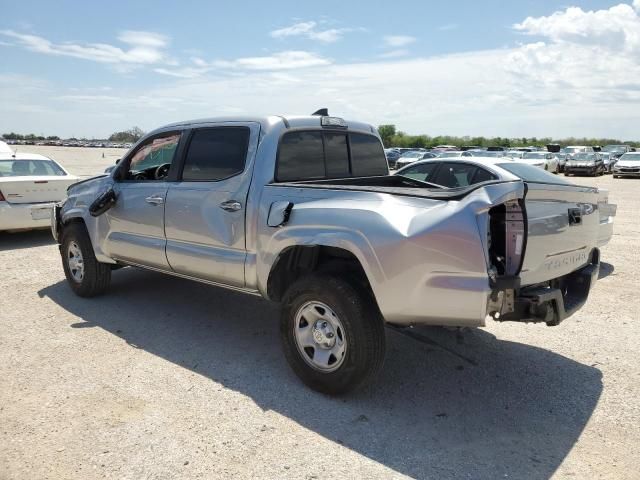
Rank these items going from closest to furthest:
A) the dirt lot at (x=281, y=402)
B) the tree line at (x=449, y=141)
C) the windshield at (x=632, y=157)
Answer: the dirt lot at (x=281, y=402) → the windshield at (x=632, y=157) → the tree line at (x=449, y=141)

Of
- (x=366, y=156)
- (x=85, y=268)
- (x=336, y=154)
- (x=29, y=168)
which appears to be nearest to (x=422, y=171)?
(x=366, y=156)

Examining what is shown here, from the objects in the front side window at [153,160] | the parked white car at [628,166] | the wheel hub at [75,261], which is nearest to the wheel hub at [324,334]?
the front side window at [153,160]

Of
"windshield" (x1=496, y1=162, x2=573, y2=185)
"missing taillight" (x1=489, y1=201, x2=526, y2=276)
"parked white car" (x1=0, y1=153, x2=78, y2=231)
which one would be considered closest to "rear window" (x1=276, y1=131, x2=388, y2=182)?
"missing taillight" (x1=489, y1=201, x2=526, y2=276)

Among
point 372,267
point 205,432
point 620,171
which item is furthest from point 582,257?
point 620,171

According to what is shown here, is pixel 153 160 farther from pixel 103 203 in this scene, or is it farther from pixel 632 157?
pixel 632 157

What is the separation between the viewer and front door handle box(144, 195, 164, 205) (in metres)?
5.09

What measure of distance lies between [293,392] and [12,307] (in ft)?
12.1

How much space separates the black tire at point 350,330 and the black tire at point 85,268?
3.16m

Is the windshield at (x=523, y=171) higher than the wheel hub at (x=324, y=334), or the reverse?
the windshield at (x=523, y=171)

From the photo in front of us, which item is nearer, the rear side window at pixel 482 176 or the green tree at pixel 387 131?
the rear side window at pixel 482 176

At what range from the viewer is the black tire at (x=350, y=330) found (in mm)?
3586

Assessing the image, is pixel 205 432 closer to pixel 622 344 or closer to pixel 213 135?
pixel 213 135

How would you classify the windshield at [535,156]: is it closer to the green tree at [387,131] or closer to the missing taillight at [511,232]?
the missing taillight at [511,232]

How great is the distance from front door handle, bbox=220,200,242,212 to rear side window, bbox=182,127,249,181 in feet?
0.79
